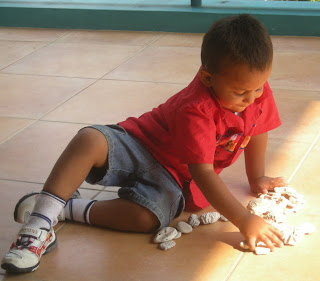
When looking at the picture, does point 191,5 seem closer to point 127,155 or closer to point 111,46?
point 111,46

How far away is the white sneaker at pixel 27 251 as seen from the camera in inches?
55.9

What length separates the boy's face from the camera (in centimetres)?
139

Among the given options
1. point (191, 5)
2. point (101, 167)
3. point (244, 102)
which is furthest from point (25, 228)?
point (191, 5)

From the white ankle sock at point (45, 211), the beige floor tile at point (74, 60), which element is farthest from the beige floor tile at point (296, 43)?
the white ankle sock at point (45, 211)

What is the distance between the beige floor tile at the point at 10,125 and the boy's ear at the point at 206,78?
0.96 meters

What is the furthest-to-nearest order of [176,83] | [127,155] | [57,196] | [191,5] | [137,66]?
1. [191,5]
2. [137,66]
3. [176,83]
4. [127,155]
5. [57,196]

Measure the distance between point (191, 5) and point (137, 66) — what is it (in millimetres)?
741

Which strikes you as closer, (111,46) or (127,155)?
(127,155)

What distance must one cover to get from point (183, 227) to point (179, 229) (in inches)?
0.4

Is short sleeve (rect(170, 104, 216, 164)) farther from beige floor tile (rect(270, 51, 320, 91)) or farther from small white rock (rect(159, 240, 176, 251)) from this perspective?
beige floor tile (rect(270, 51, 320, 91))

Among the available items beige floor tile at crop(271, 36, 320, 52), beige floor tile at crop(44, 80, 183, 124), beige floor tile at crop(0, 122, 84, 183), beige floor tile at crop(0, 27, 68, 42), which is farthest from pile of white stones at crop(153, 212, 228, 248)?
beige floor tile at crop(0, 27, 68, 42)

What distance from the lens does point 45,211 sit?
1.49 meters

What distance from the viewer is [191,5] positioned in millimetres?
3453

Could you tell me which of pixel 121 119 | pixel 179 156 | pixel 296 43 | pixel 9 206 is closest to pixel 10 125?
pixel 121 119
